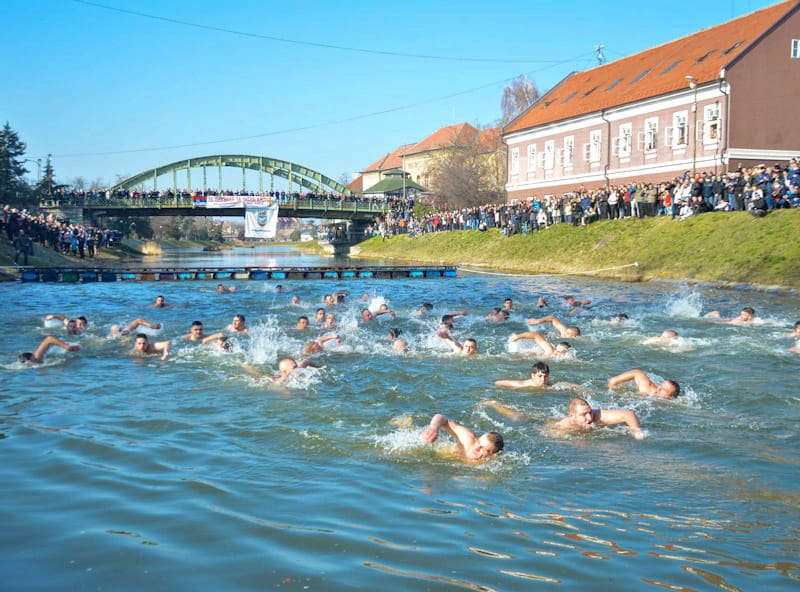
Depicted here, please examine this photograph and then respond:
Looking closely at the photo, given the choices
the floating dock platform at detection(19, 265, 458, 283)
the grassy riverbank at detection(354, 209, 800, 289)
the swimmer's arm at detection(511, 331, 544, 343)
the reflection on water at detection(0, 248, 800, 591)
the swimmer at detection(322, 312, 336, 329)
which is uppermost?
the grassy riverbank at detection(354, 209, 800, 289)

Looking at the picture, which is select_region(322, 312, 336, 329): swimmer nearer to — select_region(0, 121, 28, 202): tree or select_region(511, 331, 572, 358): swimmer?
select_region(511, 331, 572, 358): swimmer

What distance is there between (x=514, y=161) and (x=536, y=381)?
5035 centimetres

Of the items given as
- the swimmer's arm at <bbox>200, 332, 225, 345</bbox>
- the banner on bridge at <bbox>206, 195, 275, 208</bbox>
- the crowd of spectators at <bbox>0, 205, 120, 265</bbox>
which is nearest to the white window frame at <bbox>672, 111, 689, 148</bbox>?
the swimmer's arm at <bbox>200, 332, 225, 345</bbox>

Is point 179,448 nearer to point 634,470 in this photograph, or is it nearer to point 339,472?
point 339,472

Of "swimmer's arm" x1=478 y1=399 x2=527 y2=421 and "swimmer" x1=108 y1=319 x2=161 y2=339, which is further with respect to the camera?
"swimmer" x1=108 y1=319 x2=161 y2=339

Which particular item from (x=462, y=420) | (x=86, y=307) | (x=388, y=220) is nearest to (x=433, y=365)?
(x=462, y=420)

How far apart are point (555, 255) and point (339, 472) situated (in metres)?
32.2

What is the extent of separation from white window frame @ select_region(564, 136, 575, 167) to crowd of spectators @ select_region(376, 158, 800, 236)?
686 centimetres

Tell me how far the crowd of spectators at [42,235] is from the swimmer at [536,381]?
33.8 meters

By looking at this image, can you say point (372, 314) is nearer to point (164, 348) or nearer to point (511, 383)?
point (164, 348)

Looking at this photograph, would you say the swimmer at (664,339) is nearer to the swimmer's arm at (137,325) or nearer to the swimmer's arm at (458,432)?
the swimmer's arm at (458,432)

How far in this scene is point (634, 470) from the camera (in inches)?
334

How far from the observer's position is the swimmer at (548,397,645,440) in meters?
9.99

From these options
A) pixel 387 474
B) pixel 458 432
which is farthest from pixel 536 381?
pixel 387 474
